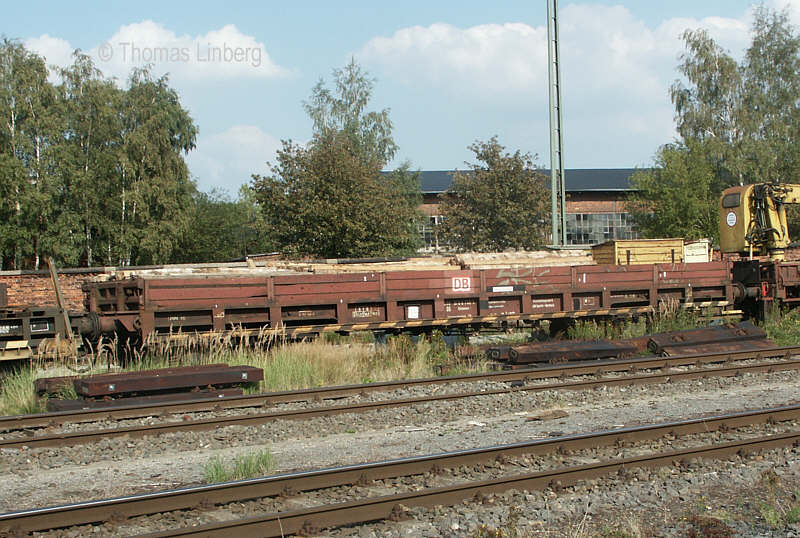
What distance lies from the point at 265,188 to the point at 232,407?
835 inches

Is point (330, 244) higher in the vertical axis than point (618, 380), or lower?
higher

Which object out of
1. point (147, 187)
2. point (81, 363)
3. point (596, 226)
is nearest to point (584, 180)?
point (596, 226)

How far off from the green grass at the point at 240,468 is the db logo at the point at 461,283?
8717 mm

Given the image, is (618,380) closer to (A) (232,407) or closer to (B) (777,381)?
(B) (777,381)

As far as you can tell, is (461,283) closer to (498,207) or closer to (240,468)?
(240,468)

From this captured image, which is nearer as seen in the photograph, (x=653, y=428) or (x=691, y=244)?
(x=653, y=428)

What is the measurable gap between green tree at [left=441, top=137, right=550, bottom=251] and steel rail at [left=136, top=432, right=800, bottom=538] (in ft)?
80.6

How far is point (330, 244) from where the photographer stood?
→ 2834cm

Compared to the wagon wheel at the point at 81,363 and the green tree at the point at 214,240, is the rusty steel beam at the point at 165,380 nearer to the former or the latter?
the wagon wheel at the point at 81,363

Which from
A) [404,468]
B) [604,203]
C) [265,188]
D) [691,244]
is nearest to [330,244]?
[265,188]

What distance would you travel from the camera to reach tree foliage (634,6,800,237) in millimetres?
39906

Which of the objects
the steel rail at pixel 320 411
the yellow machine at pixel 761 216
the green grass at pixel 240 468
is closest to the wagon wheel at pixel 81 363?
the steel rail at pixel 320 411

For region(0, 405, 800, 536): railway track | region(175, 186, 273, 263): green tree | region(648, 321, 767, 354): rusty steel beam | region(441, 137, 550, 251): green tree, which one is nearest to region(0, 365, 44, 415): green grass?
region(0, 405, 800, 536): railway track

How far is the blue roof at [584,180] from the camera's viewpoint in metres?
51.9
